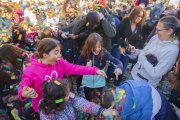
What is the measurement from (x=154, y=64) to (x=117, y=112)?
1003mm

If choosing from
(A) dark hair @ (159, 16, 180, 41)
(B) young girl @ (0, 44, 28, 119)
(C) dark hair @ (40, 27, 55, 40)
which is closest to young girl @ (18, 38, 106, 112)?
(B) young girl @ (0, 44, 28, 119)

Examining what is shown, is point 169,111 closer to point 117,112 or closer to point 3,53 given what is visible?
point 117,112

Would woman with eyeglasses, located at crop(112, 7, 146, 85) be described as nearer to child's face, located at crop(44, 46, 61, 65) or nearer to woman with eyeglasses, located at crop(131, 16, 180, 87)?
woman with eyeglasses, located at crop(131, 16, 180, 87)

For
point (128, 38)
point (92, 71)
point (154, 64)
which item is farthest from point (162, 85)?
point (92, 71)

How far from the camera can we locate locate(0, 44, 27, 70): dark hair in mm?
3082

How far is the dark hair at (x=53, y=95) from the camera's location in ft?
7.05

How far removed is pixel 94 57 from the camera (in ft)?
11.3

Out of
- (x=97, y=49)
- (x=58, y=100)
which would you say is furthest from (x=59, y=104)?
(x=97, y=49)

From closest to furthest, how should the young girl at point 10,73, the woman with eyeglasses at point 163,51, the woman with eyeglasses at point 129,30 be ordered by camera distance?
the woman with eyeglasses at point 163,51 < the young girl at point 10,73 < the woman with eyeglasses at point 129,30

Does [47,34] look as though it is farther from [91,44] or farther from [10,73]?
[10,73]

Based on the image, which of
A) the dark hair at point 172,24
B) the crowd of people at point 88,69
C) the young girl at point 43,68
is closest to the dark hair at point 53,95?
the crowd of people at point 88,69

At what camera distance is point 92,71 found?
2.78 m

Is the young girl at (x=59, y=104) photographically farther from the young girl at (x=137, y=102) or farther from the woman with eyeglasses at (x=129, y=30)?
the woman with eyeglasses at (x=129, y=30)

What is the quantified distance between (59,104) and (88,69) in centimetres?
74
